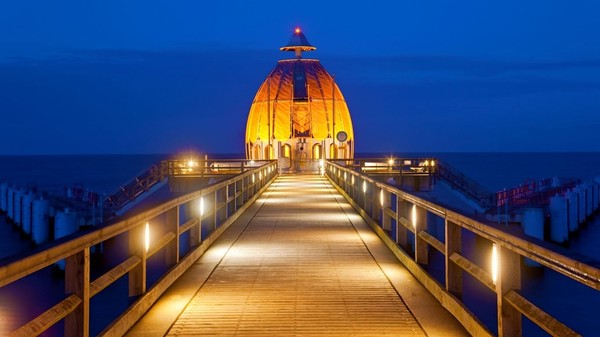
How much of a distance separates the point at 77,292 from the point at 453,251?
4237 millimetres

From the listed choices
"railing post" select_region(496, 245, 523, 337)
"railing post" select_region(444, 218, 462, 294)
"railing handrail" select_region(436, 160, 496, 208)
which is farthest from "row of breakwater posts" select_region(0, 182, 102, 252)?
"railing post" select_region(496, 245, 523, 337)

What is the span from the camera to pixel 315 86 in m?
71.4

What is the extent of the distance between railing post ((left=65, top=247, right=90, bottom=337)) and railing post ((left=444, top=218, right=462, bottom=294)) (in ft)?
13.5

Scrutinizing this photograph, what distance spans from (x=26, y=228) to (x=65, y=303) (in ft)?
129

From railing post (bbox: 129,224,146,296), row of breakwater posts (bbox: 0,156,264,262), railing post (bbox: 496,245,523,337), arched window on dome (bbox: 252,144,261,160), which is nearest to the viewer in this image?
railing post (bbox: 496,245,523,337)

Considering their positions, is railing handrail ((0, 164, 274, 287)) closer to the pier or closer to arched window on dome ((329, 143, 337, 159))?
the pier

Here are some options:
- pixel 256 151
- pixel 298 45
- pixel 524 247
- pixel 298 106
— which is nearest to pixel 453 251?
pixel 524 247

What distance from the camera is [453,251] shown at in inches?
330

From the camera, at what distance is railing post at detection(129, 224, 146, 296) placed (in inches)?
322

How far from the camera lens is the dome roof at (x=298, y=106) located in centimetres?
6906

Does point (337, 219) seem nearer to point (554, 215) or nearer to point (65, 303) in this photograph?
point (65, 303)

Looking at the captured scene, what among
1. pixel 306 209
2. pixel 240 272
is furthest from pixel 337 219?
pixel 240 272

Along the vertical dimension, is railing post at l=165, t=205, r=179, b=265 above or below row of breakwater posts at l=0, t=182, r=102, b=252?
above

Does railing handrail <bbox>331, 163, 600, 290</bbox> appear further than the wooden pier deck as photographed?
No
